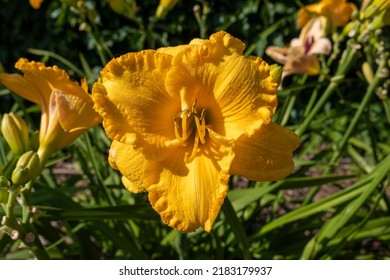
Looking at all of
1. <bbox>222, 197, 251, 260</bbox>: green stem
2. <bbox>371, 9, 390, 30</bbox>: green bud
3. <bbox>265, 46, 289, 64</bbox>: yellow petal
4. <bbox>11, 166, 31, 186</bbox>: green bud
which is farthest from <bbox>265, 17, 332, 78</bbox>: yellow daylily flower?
Result: <bbox>11, 166, 31, 186</bbox>: green bud

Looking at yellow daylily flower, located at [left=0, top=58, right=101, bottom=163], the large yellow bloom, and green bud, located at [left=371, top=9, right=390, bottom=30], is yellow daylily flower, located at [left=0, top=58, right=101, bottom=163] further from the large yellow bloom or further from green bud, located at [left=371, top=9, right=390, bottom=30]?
green bud, located at [left=371, top=9, right=390, bottom=30]

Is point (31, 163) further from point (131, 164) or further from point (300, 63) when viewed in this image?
point (300, 63)

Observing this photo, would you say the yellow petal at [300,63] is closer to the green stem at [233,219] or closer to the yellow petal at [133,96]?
the green stem at [233,219]

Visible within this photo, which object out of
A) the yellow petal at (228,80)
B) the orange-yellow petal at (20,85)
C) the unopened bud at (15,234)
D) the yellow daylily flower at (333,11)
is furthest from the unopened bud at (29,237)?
the yellow daylily flower at (333,11)

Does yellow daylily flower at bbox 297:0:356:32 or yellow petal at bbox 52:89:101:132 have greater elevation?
A: yellow petal at bbox 52:89:101:132

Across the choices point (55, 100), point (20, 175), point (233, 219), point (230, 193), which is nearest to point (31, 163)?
point (20, 175)

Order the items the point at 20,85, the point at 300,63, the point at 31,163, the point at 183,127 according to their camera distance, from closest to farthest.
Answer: the point at 183,127 < the point at 31,163 < the point at 20,85 < the point at 300,63
